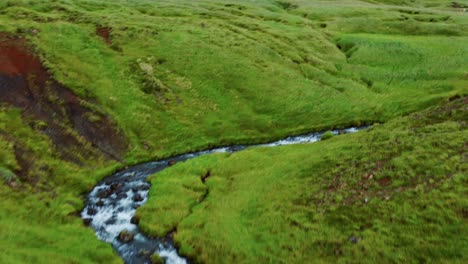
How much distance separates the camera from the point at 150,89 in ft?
206

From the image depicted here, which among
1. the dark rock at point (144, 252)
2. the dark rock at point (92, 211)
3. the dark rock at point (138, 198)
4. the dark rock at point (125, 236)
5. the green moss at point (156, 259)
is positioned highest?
the green moss at point (156, 259)

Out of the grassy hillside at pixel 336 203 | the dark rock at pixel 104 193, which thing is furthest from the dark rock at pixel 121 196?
the grassy hillside at pixel 336 203

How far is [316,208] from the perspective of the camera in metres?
32.5

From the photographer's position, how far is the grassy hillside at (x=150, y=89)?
3872 cm

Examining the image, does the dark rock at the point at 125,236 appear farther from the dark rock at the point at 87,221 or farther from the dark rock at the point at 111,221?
the dark rock at the point at 87,221

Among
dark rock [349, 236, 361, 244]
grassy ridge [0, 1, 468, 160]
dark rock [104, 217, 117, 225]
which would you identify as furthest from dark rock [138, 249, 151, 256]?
grassy ridge [0, 1, 468, 160]

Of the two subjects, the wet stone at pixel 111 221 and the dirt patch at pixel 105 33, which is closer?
the wet stone at pixel 111 221

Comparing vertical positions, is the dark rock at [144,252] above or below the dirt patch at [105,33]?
above

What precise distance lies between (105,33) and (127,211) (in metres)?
50.6

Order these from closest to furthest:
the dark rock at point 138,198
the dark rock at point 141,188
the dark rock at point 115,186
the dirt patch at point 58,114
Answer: the dark rock at point 138,198 < the dark rock at point 115,186 < the dark rock at point 141,188 < the dirt patch at point 58,114

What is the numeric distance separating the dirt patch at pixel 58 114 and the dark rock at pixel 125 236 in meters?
15.7

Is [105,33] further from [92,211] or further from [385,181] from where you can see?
[385,181]

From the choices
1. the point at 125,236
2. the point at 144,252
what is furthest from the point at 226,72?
the point at 144,252

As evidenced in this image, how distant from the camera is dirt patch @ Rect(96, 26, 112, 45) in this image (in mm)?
75287
